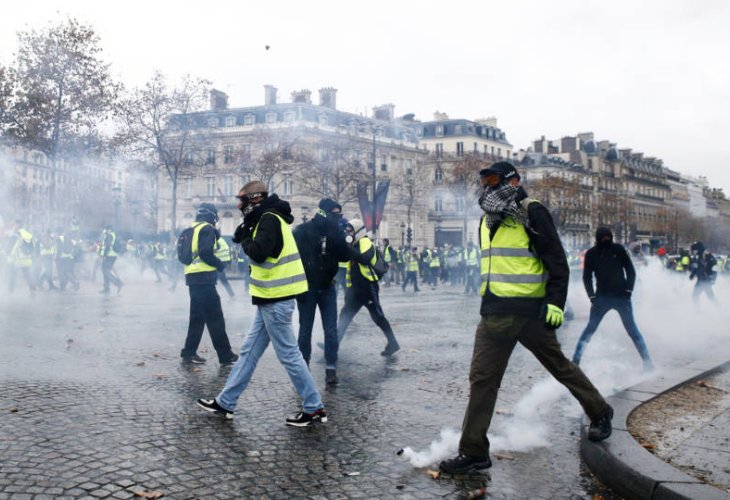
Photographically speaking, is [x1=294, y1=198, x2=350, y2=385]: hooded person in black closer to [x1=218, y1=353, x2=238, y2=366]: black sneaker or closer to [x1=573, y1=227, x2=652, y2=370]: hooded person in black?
[x1=218, y1=353, x2=238, y2=366]: black sneaker

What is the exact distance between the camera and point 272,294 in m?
5.08

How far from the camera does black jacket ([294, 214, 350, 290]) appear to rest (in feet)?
21.5

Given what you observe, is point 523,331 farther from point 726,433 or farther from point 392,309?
point 392,309

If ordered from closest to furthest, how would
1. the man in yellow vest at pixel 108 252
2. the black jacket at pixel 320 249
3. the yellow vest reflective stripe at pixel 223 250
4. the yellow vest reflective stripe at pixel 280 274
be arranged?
the yellow vest reflective stripe at pixel 280 274 → the black jacket at pixel 320 249 → the yellow vest reflective stripe at pixel 223 250 → the man in yellow vest at pixel 108 252

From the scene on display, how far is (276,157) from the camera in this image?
33.9 metres

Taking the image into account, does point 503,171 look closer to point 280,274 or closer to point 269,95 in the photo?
point 280,274

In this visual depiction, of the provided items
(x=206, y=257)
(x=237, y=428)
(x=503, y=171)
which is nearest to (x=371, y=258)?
(x=206, y=257)

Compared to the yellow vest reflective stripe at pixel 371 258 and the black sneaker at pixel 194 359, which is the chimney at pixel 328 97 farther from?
the black sneaker at pixel 194 359

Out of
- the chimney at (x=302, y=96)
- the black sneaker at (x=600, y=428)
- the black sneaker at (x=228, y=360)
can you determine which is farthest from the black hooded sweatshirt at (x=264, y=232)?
the chimney at (x=302, y=96)

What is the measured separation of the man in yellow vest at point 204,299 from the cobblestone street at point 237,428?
10.6 inches

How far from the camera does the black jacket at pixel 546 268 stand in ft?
13.3

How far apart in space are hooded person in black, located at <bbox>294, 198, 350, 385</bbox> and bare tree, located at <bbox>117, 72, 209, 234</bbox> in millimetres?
24602

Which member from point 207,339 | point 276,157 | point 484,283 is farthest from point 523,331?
point 276,157

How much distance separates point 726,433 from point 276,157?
30517 millimetres
